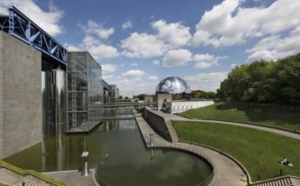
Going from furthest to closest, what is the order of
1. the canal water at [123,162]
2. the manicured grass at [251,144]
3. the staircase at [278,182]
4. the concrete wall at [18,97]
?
the concrete wall at [18,97]
the canal water at [123,162]
the manicured grass at [251,144]
the staircase at [278,182]

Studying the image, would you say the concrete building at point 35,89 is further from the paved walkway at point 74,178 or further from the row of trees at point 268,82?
the row of trees at point 268,82

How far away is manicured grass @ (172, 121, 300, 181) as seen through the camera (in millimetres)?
21891

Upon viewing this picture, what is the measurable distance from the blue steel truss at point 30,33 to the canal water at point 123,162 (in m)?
18.8

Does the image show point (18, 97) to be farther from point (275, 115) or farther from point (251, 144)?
point (275, 115)

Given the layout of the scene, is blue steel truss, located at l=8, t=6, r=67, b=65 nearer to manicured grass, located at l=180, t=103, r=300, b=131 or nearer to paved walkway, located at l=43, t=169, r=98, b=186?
paved walkway, located at l=43, t=169, r=98, b=186

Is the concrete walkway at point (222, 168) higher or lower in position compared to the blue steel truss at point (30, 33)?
lower

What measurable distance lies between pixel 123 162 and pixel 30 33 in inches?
1203

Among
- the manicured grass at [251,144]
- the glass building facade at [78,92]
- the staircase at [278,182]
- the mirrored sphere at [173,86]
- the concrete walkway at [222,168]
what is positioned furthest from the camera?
the mirrored sphere at [173,86]

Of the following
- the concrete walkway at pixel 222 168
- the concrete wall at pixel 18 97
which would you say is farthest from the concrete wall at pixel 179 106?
the concrete wall at pixel 18 97

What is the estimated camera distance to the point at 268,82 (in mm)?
47562

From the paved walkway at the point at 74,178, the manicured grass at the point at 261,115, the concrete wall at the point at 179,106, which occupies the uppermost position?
the concrete wall at the point at 179,106

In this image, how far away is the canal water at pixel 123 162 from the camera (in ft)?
73.0

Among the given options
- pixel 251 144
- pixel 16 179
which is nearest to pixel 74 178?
pixel 16 179

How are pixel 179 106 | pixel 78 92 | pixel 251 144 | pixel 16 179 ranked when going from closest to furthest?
1. pixel 16 179
2. pixel 251 144
3. pixel 78 92
4. pixel 179 106
